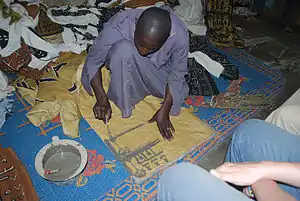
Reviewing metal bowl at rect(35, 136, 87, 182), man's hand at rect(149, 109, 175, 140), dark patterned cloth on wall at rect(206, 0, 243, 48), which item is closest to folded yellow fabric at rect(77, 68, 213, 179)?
man's hand at rect(149, 109, 175, 140)

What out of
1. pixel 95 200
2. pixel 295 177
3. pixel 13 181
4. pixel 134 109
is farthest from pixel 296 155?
pixel 13 181

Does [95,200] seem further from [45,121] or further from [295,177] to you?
[295,177]

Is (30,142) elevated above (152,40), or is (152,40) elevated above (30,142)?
(152,40)

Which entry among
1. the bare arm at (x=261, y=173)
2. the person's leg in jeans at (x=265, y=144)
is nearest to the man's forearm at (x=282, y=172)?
the bare arm at (x=261, y=173)

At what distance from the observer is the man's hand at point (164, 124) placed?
159 cm

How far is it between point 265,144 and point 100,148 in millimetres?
930

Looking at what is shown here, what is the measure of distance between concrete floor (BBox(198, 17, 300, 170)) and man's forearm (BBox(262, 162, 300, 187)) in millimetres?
714

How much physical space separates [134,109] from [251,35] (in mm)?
1658

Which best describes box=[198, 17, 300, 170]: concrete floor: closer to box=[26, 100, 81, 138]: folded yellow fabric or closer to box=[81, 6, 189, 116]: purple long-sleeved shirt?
box=[81, 6, 189, 116]: purple long-sleeved shirt

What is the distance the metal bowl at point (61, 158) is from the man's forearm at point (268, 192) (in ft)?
2.66

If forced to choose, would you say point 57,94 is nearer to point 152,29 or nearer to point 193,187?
point 152,29

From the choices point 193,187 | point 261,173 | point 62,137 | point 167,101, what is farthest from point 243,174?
point 62,137

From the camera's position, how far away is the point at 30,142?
61.5 inches

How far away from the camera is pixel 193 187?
2.50ft
